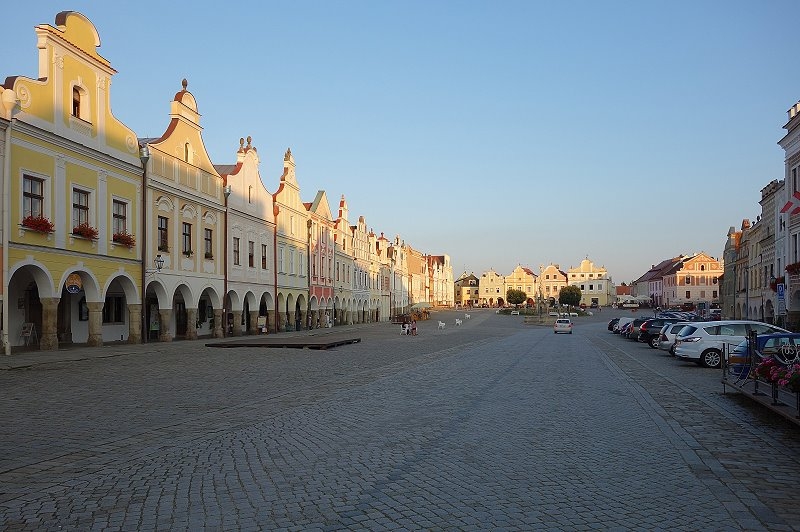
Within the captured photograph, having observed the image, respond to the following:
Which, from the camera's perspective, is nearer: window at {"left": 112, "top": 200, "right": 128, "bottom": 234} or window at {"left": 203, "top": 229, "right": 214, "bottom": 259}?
window at {"left": 112, "top": 200, "right": 128, "bottom": 234}

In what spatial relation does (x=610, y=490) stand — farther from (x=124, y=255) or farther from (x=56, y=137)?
(x=124, y=255)

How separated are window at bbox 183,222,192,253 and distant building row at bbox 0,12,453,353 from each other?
11 cm

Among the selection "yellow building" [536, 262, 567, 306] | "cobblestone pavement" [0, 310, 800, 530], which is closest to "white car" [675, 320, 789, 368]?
"cobblestone pavement" [0, 310, 800, 530]

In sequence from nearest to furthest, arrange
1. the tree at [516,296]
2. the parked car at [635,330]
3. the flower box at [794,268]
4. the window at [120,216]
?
the window at [120,216] < the flower box at [794,268] < the parked car at [635,330] < the tree at [516,296]

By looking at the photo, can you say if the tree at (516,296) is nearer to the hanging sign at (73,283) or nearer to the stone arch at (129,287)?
the stone arch at (129,287)

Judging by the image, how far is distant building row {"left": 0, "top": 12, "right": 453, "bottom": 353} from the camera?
25562 millimetres

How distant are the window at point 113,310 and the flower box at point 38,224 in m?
8.80

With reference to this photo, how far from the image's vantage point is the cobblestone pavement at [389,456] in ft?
20.8

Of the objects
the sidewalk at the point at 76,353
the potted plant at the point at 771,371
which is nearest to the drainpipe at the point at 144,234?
the sidewalk at the point at 76,353

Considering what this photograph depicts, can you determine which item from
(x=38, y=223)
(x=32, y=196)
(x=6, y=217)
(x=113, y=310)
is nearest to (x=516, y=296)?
(x=113, y=310)

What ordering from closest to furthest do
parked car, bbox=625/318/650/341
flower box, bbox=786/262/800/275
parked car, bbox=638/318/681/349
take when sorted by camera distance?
parked car, bbox=638/318/681/349
flower box, bbox=786/262/800/275
parked car, bbox=625/318/650/341

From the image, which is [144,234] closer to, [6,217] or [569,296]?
[6,217]

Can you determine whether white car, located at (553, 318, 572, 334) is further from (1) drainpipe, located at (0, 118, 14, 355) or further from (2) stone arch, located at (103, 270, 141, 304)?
(1) drainpipe, located at (0, 118, 14, 355)

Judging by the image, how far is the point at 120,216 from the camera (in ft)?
104
